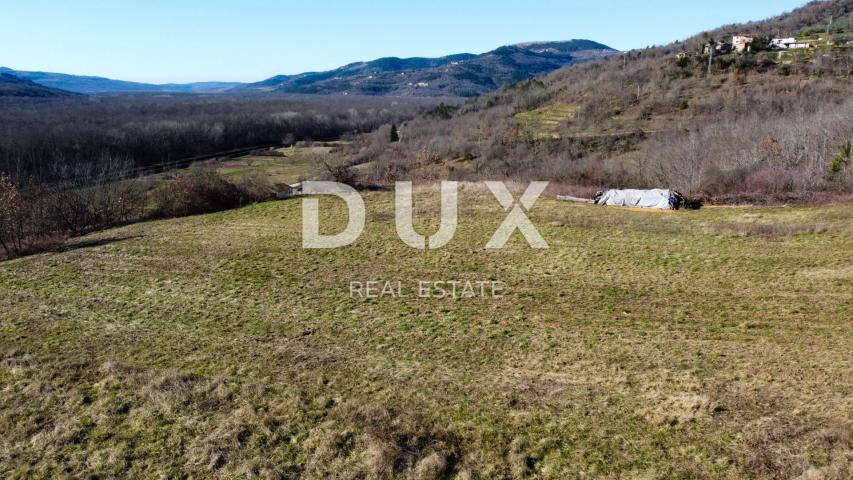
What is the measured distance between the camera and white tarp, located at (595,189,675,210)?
2553 centimetres

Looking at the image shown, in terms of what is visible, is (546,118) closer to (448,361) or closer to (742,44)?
(742,44)

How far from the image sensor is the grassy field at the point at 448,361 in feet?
26.0

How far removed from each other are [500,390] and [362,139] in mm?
88035

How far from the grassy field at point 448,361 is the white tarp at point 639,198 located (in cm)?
468

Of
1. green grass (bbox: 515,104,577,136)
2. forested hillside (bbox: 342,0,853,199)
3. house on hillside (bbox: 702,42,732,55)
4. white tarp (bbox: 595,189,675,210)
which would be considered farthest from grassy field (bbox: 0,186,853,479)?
house on hillside (bbox: 702,42,732,55)

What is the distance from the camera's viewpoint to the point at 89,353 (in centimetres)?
1240

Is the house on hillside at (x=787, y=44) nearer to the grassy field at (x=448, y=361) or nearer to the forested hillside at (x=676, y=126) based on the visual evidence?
the forested hillside at (x=676, y=126)

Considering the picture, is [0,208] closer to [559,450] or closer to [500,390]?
[500,390]

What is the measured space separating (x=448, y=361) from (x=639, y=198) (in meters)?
18.8

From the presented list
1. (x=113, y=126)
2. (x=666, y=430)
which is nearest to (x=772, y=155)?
(x=666, y=430)

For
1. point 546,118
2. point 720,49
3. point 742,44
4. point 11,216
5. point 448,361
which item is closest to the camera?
point 448,361

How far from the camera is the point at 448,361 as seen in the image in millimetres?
11461

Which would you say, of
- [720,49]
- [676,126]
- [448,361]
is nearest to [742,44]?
[720,49]

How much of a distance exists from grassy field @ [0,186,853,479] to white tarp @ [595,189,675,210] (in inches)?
184
